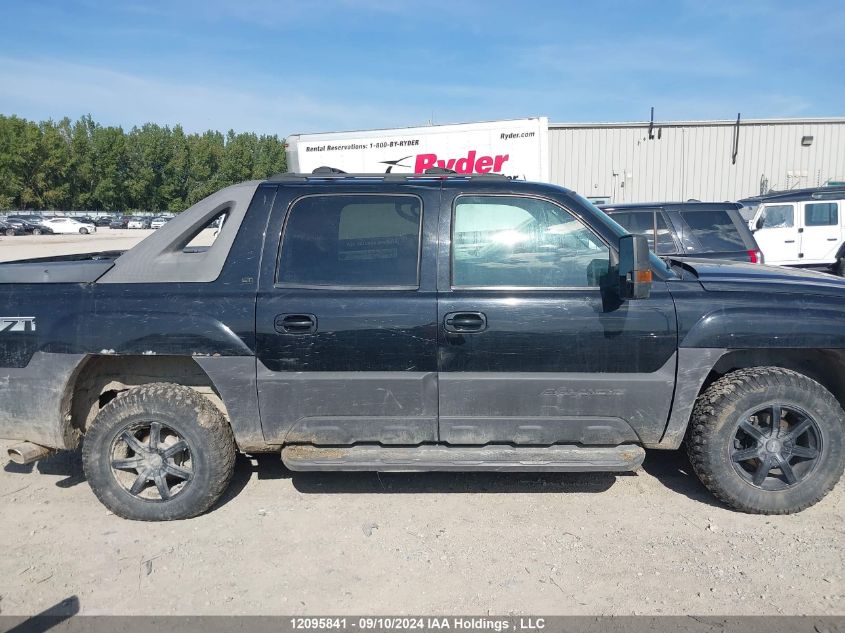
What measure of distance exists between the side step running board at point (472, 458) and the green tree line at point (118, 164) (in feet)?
241

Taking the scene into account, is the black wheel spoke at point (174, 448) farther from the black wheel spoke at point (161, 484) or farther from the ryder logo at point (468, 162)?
the ryder logo at point (468, 162)

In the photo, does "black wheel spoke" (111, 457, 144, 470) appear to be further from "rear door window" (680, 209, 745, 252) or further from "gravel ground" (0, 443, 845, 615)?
"rear door window" (680, 209, 745, 252)

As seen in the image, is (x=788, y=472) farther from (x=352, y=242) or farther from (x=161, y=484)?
(x=161, y=484)

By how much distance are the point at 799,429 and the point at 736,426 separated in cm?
35

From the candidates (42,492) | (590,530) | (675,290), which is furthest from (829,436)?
(42,492)

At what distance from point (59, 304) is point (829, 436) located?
4348mm

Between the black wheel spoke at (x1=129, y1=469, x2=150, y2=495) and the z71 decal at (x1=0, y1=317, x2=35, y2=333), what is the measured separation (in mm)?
1006

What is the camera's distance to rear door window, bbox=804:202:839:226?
12.8 m

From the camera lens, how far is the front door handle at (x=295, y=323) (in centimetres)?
350

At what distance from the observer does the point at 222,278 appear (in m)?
3.59

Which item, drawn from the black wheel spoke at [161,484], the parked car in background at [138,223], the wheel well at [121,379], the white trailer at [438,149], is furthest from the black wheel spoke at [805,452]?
the parked car in background at [138,223]

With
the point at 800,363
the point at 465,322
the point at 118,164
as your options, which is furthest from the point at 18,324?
the point at 118,164

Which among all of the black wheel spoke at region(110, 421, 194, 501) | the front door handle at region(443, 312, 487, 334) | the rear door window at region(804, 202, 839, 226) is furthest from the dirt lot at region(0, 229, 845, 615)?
the rear door window at region(804, 202, 839, 226)

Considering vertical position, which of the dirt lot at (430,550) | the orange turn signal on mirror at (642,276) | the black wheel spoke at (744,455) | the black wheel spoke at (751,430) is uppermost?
the orange turn signal on mirror at (642,276)
